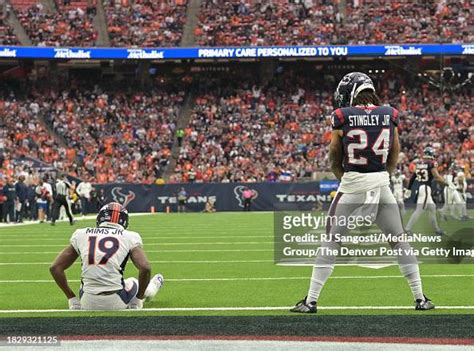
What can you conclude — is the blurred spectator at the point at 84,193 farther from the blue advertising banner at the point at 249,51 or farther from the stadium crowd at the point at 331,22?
the stadium crowd at the point at 331,22

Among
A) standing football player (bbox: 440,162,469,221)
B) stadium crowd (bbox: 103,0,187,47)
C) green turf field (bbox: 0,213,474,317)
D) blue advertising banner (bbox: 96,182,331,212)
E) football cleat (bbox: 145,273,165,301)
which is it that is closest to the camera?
green turf field (bbox: 0,213,474,317)

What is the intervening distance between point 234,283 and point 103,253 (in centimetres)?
295

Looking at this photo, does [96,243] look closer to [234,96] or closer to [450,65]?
[234,96]

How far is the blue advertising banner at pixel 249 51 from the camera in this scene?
41.9 m

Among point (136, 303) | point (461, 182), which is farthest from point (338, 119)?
point (461, 182)

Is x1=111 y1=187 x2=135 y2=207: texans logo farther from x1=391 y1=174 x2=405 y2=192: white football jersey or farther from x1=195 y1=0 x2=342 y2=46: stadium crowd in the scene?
x1=391 y1=174 x2=405 y2=192: white football jersey

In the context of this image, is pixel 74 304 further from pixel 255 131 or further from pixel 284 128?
pixel 284 128

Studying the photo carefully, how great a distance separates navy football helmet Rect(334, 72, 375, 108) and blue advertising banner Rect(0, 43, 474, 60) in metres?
34.5

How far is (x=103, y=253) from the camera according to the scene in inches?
308

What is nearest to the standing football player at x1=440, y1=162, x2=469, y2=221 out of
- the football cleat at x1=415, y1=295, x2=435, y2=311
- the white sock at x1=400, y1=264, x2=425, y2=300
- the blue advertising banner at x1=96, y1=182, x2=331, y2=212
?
the blue advertising banner at x1=96, y1=182, x2=331, y2=212

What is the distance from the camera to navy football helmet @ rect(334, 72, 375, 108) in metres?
7.61

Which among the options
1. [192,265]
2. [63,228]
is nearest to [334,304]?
[192,265]

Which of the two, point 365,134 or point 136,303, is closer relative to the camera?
point 365,134

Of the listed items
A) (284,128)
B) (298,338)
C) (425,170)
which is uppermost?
(284,128)
